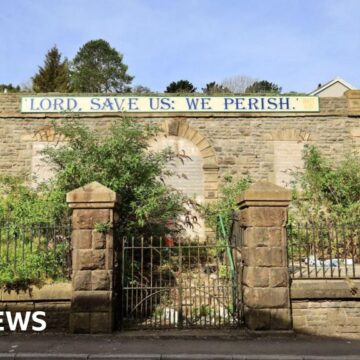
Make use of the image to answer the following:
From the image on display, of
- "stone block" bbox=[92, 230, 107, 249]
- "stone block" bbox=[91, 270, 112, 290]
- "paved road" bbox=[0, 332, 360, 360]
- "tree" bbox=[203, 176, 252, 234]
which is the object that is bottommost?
"paved road" bbox=[0, 332, 360, 360]

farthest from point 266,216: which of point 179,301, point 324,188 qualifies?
point 324,188

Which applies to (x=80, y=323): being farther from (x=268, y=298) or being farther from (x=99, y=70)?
(x=99, y=70)

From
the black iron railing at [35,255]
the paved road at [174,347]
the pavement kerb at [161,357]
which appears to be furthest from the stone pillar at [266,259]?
the black iron railing at [35,255]

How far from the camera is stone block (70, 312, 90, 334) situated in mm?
6867

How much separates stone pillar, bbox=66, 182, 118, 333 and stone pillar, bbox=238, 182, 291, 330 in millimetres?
2122

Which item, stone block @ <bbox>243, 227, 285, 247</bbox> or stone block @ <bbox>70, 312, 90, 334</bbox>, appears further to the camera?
stone block @ <bbox>243, 227, 285, 247</bbox>

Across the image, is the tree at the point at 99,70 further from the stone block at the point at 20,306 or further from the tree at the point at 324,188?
the stone block at the point at 20,306

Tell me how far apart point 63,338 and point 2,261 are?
173 cm

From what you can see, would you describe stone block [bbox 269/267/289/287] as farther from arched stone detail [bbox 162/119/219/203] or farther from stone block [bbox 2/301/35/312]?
arched stone detail [bbox 162/119/219/203]

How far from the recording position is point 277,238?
714 centimetres

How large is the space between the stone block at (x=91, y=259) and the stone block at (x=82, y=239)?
0.29 feet

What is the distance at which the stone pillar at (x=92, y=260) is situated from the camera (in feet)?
22.6

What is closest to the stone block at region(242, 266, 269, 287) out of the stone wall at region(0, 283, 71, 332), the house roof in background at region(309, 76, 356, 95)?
the stone wall at region(0, 283, 71, 332)

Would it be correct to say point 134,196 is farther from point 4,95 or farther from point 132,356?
point 4,95
